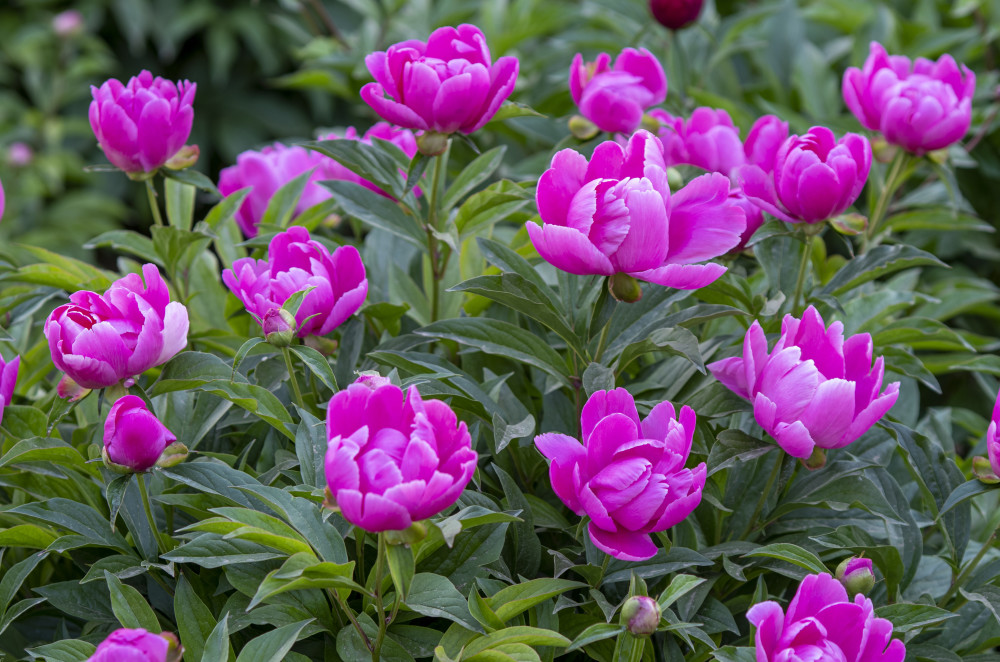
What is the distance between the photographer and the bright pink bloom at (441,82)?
36.4 inches

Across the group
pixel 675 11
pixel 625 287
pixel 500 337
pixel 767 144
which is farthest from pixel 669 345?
pixel 675 11

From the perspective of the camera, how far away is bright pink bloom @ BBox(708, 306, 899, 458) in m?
0.79

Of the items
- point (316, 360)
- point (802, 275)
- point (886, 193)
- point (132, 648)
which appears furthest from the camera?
point (886, 193)

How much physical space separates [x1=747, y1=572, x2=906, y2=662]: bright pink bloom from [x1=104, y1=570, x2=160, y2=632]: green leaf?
480 mm

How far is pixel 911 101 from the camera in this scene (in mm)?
1148

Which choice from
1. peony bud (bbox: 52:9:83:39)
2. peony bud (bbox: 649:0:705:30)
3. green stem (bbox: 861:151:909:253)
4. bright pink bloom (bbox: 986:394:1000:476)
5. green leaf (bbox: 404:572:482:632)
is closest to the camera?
green leaf (bbox: 404:572:482:632)

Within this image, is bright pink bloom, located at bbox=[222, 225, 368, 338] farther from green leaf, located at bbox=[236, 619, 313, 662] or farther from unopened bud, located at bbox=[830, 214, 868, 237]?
unopened bud, located at bbox=[830, 214, 868, 237]

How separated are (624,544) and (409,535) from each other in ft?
0.58

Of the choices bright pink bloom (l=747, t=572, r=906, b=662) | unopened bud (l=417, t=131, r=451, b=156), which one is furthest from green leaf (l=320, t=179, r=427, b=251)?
bright pink bloom (l=747, t=572, r=906, b=662)

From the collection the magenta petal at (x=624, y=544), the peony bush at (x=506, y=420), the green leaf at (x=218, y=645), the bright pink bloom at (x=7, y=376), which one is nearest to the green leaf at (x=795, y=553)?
the peony bush at (x=506, y=420)

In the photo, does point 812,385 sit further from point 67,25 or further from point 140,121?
point 67,25

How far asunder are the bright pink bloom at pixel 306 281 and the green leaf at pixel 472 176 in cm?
20

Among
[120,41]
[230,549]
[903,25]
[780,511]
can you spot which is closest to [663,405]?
[780,511]

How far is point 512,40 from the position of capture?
1.82 metres
